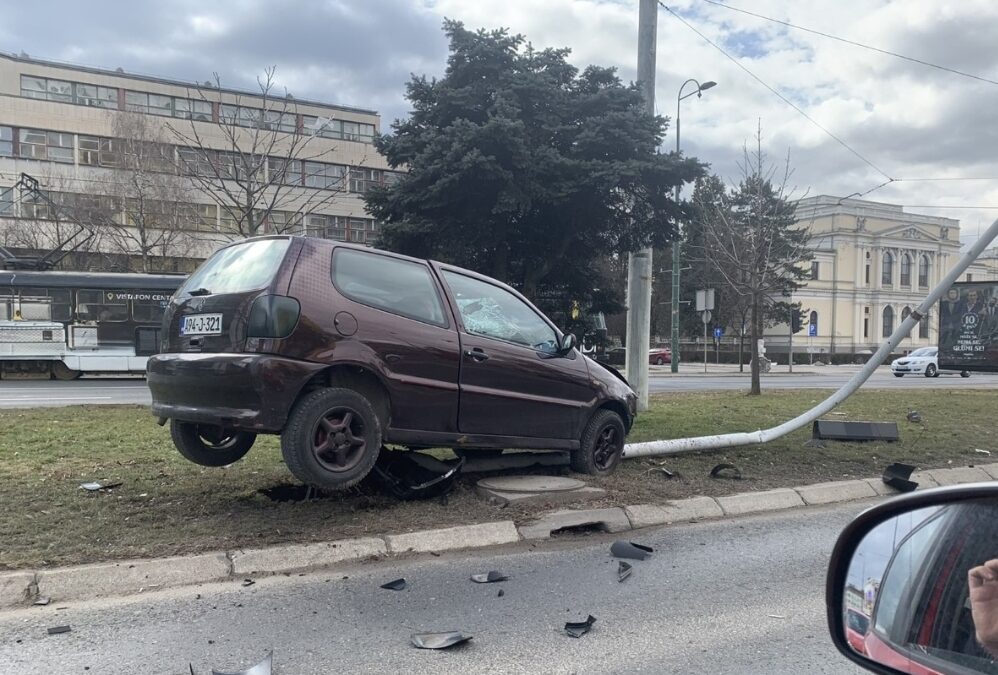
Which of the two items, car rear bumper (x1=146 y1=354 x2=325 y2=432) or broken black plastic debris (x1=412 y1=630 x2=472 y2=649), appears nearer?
broken black plastic debris (x1=412 y1=630 x2=472 y2=649)

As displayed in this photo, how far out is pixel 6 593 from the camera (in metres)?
3.97

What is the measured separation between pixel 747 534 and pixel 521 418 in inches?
78.8

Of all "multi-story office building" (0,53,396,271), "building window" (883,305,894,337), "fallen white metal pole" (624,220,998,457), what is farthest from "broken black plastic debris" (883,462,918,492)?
"building window" (883,305,894,337)

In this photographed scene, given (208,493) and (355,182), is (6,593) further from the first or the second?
(355,182)

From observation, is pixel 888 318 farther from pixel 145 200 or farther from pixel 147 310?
pixel 147 310

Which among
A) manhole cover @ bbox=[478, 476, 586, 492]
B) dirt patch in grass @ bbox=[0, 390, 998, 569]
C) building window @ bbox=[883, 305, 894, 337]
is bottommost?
dirt patch in grass @ bbox=[0, 390, 998, 569]

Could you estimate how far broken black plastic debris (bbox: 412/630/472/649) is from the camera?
140 inches

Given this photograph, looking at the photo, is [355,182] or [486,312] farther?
[355,182]

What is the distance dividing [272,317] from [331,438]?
0.88m

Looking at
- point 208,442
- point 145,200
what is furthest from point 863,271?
point 208,442

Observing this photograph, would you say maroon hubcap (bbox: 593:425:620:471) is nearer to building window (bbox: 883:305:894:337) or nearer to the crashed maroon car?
the crashed maroon car

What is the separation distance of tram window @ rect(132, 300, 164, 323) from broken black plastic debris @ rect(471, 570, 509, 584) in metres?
20.3

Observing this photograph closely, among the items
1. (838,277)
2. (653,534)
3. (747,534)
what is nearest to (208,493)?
(653,534)

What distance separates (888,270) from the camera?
73.0 metres
